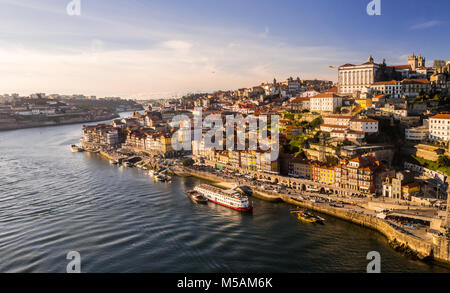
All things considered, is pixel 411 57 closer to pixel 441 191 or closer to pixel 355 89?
pixel 355 89

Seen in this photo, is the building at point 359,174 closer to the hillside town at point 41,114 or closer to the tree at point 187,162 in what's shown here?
the tree at point 187,162

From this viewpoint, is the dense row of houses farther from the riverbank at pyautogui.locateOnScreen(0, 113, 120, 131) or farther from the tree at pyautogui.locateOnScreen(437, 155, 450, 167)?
the riverbank at pyautogui.locateOnScreen(0, 113, 120, 131)

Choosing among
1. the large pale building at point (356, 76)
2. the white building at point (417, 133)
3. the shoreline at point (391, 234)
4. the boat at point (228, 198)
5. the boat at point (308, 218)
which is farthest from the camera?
the large pale building at point (356, 76)

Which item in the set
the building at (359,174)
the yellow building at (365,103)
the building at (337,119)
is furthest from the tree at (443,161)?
the yellow building at (365,103)

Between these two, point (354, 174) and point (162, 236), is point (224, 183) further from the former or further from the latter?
point (162, 236)

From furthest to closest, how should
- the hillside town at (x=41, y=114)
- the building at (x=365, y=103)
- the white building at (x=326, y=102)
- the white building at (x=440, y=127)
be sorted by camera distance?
the hillside town at (x=41, y=114) < the white building at (x=326, y=102) < the building at (x=365, y=103) < the white building at (x=440, y=127)

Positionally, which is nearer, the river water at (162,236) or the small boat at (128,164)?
the river water at (162,236)

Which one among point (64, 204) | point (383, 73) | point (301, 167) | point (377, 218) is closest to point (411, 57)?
point (383, 73)
